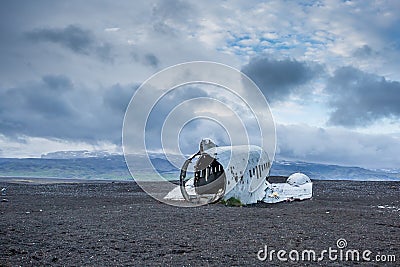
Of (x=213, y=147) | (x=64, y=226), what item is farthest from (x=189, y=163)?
(x=64, y=226)

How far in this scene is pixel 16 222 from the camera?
48.0 feet

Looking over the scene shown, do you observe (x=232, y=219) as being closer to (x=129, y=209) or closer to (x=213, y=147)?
(x=129, y=209)

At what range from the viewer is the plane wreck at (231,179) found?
22.2 m

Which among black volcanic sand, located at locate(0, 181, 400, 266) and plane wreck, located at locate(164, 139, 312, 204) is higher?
plane wreck, located at locate(164, 139, 312, 204)

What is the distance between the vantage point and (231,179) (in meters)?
22.0

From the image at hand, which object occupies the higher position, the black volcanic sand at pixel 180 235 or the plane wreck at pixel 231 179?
the plane wreck at pixel 231 179

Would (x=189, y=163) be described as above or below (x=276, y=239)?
above

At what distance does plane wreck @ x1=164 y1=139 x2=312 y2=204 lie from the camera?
22.2 m

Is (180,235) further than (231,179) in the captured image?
No

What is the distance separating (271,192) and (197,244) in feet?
50.6

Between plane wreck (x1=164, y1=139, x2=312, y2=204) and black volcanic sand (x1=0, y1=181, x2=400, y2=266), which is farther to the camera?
plane wreck (x1=164, y1=139, x2=312, y2=204)

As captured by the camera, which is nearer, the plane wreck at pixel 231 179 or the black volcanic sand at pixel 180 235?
the black volcanic sand at pixel 180 235

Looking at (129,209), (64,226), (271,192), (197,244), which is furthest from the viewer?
(271,192)

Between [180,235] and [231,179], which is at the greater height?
[231,179]
